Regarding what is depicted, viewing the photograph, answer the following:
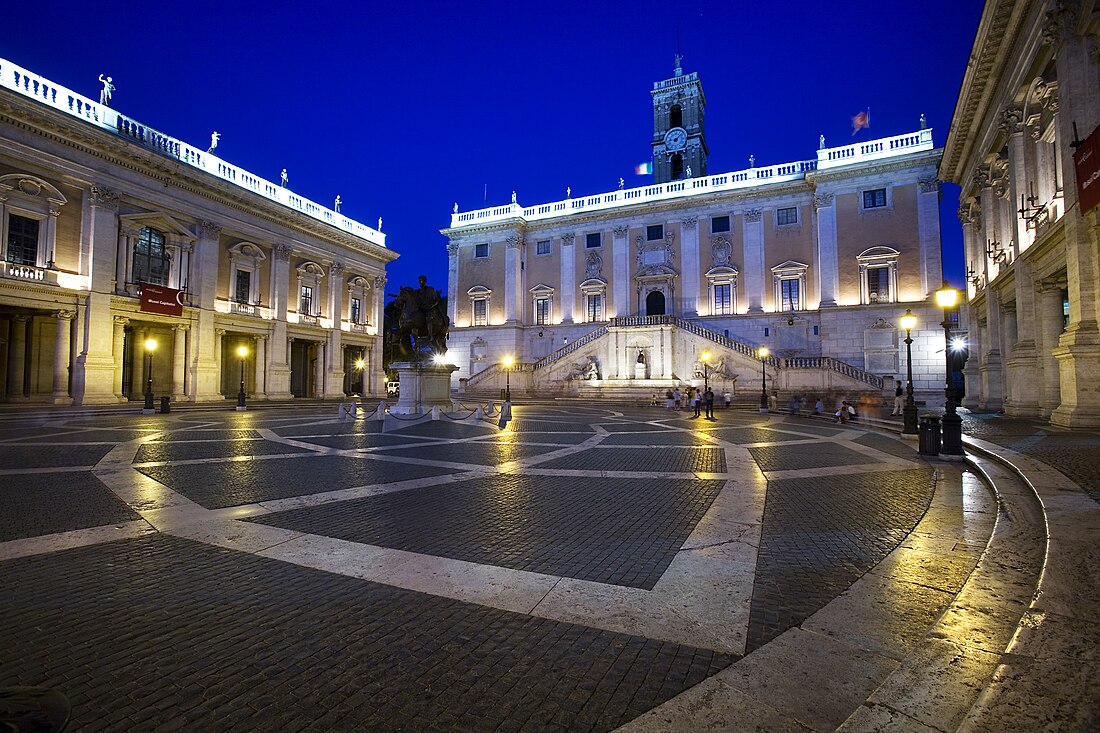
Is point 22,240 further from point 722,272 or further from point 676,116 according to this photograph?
point 676,116

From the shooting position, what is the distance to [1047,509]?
17.1 ft

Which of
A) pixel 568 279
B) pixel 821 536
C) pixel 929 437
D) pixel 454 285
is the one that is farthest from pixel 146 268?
pixel 929 437

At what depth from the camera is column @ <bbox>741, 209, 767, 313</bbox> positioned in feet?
128

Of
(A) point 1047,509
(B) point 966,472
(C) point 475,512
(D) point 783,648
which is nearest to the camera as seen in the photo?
(D) point 783,648

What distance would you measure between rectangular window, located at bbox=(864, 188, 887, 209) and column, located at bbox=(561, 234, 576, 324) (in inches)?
898

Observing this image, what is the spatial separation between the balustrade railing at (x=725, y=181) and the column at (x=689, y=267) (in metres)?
2.76

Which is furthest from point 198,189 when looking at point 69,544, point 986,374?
point 986,374

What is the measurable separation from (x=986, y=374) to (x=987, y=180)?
28.5ft

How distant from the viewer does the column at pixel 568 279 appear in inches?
1784

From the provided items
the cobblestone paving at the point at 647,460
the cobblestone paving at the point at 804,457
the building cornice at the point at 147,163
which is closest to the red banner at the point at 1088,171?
the cobblestone paving at the point at 804,457

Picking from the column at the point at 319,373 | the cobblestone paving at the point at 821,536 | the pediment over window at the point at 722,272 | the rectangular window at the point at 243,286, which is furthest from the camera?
the pediment over window at the point at 722,272

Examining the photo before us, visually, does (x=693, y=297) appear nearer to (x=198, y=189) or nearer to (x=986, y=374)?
(x=986, y=374)

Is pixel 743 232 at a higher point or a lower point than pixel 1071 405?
higher

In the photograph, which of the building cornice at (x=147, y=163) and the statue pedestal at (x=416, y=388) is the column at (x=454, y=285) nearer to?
the building cornice at (x=147, y=163)
